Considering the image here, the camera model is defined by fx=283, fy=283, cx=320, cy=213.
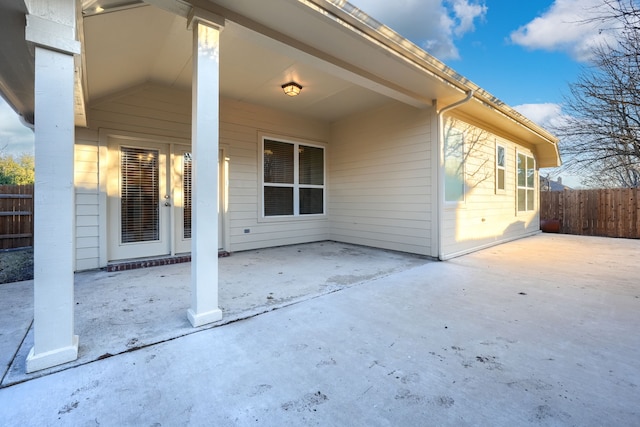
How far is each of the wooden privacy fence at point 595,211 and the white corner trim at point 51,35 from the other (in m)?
12.0

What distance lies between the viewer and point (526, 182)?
7.95 metres

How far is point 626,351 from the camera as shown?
191cm

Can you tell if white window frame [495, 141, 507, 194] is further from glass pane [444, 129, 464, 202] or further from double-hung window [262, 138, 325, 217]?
double-hung window [262, 138, 325, 217]

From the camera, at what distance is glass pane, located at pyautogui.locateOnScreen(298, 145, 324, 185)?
248 inches

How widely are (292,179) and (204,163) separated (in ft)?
12.8

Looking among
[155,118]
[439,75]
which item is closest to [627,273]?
[439,75]

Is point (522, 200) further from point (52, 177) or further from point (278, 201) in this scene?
point (52, 177)

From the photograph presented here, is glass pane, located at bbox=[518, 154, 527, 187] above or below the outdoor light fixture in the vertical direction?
below

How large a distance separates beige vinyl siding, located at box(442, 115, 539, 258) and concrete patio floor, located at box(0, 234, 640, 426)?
224cm

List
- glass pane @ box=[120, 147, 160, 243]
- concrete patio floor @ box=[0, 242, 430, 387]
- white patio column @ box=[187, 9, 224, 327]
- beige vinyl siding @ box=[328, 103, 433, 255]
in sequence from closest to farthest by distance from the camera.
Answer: concrete patio floor @ box=[0, 242, 430, 387] < white patio column @ box=[187, 9, 224, 327] < glass pane @ box=[120, 147, 160, 243] < beige vinyl siding @ box=[328, 103, 433, 255]

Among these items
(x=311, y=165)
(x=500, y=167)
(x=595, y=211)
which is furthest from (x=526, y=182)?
(x=311, y=165)

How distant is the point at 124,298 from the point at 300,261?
7.89 ft

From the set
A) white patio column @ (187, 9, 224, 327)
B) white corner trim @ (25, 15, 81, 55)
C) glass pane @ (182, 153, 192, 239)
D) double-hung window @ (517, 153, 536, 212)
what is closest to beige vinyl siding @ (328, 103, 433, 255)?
glass pane @ (182, 153, 192, 239)

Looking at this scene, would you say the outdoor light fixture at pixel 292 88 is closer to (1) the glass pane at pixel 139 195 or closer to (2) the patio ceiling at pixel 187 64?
(2) the patio ceiling at pixel 187 64
